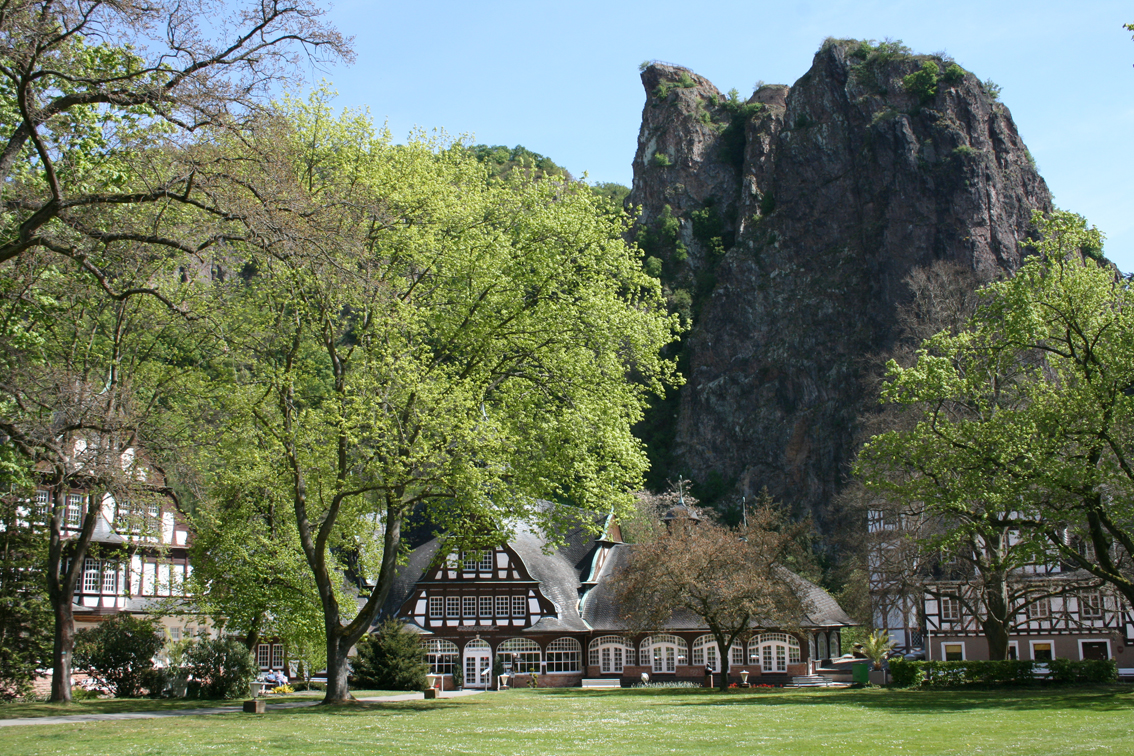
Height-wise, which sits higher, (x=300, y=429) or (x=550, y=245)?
(x=550, y=245)

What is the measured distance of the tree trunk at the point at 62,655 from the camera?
2317 cm

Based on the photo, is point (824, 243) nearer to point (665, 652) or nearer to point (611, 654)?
point (665, 652)

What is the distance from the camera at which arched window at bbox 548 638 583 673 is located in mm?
46531

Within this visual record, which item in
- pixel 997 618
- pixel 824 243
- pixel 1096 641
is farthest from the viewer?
pixel 824 243

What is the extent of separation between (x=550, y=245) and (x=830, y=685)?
81.5 feet

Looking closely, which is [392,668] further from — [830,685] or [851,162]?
[851,162]

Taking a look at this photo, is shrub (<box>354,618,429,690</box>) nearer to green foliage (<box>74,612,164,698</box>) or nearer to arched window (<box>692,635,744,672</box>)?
green foliage (<box>74,612,164,698</box>)

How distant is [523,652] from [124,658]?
22.0 meters

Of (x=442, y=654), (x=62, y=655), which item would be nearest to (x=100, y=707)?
(x=62, y=655)

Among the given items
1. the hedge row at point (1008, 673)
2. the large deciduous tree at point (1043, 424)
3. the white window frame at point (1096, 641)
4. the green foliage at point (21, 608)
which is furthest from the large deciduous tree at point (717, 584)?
the green foliage at point (21, 608)

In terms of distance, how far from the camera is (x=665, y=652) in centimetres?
4581

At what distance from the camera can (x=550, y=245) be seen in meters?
23.8

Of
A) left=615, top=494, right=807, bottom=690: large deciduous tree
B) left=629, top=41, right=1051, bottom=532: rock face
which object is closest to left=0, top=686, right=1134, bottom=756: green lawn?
left=615, top=494, right=807, bottom=690: large deciduous tree

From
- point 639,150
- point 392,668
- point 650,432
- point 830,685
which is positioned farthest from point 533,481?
point 639,150
